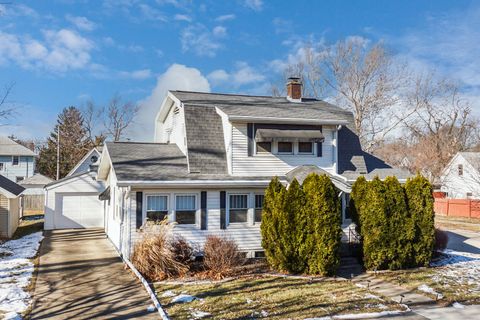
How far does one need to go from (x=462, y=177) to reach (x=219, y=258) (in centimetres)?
3789

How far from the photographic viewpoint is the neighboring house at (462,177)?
3819 cm

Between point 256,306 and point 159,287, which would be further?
point 159,287

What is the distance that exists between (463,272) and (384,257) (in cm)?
267

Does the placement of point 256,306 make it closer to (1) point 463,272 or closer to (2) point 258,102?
(1) point 463,272

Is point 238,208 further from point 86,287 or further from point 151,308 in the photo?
point 151,308

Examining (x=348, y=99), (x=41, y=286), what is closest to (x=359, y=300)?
(x=41, y=286)

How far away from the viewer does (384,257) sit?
39.6ft

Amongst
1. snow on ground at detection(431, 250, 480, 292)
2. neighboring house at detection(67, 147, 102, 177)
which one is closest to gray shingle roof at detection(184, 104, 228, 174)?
snow on ground at detection(431, 250, 480, 292)

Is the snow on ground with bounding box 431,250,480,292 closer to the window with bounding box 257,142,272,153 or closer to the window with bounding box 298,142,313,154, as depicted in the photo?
the window with bounding box 298,142,313,154

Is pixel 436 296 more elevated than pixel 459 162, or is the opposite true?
pixel 459 162

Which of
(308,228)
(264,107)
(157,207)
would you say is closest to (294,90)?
(264,107)

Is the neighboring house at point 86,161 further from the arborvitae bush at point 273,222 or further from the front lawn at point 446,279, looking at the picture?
the front lawn at point 446,279

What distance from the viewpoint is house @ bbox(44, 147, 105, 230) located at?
71.6ft

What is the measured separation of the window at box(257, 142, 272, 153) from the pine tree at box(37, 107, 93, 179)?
34.5 m
